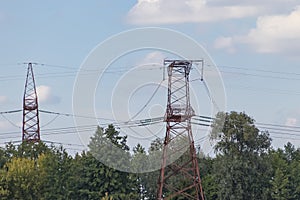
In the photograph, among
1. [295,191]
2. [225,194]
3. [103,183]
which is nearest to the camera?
[103,183]

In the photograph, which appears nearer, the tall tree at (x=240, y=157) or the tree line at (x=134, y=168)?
the tree line at (x=134, y=168)

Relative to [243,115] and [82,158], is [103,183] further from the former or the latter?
[243,115]

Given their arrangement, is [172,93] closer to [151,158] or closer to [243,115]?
[243,115]

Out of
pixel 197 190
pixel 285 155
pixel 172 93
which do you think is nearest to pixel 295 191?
pixel 285 155

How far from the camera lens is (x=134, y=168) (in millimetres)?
77938

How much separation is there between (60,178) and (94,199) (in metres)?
4.12

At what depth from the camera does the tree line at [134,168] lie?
69.6 metres

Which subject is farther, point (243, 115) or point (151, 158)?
point (151, 158)

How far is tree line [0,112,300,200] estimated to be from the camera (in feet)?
228

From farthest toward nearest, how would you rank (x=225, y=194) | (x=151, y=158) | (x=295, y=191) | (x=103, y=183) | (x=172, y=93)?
(x=151, y=158)
(x=295, y=191)
(x=225, y=194)
(x=103, y=183)
(x=172, y=93)

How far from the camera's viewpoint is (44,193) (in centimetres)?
7050

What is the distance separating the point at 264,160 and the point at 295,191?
185 inches

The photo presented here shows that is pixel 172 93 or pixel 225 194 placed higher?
pixel 172 93

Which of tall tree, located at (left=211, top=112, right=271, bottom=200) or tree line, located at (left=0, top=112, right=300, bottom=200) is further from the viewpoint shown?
tall tree, located at (left=211, top=112, right=271, bottom=200)
